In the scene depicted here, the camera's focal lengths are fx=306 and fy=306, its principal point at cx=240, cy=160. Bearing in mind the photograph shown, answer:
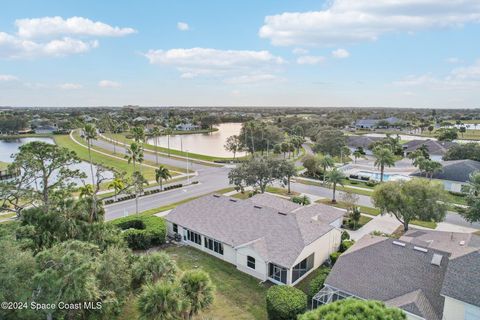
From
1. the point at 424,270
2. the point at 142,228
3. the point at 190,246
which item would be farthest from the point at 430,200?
the point at 142,228

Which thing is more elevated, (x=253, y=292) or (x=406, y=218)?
(x=406, y=218)

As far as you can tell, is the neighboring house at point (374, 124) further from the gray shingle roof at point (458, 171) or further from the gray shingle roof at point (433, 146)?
the gray shingle roof at point (458, 171)

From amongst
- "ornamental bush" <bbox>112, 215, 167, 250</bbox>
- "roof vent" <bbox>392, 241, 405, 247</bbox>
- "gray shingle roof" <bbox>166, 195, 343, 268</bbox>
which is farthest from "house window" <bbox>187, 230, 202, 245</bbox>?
"roof vent" <bbox>392, 241, 405, 247</bbox>

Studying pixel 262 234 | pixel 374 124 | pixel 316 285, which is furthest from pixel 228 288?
pixel 374 124

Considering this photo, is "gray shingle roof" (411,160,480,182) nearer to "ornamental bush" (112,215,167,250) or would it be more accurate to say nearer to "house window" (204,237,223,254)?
"house window" (204,237,223,254)

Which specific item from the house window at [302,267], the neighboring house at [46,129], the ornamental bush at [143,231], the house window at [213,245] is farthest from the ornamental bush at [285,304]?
the neighboring house at [46,129]

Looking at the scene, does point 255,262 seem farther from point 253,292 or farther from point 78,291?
point 78,291

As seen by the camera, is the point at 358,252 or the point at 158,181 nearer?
the point at 358,252
